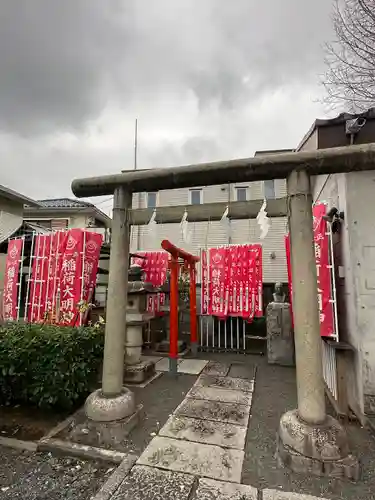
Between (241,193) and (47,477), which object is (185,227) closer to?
(47,477)

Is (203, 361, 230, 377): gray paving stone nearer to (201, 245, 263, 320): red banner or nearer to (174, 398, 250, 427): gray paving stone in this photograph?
(174, 398, 250, 427): gray paving stone

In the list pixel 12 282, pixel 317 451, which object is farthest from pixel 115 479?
pixel 12 282

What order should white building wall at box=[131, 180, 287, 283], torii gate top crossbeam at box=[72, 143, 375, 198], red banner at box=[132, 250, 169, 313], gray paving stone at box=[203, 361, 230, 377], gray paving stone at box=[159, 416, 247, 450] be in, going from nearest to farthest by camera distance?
1. torii gate top crossbeam at box=[72, 143, 375, 198]
2. gray paving stone at box=[159, 416, 247, 450]
3. gray paving stone at box=[203, 361, 230, 377]
4. red banner at box=[132, 250, 169, 313]
5. white building wall at box=[131, 180, 287, 283]

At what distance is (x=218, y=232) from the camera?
49.6 feet

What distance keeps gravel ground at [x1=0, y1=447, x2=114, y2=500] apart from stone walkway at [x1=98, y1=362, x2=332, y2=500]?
0.39 m

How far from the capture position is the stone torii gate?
289cm

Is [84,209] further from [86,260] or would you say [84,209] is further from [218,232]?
[86,260]

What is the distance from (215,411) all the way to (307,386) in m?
1.82

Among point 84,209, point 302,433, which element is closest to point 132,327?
point 302,433

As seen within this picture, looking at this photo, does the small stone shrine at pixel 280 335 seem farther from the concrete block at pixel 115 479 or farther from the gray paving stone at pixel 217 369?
the concrete block at pixel 115 479

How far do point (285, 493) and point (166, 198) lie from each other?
1402 cm

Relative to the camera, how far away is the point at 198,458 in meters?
3.05

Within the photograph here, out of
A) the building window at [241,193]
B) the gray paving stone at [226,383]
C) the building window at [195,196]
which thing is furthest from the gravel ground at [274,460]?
the building window at [195,196]

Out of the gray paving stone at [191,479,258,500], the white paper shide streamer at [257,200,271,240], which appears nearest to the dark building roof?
the white paper shide streamer at [257,200,271,240]
